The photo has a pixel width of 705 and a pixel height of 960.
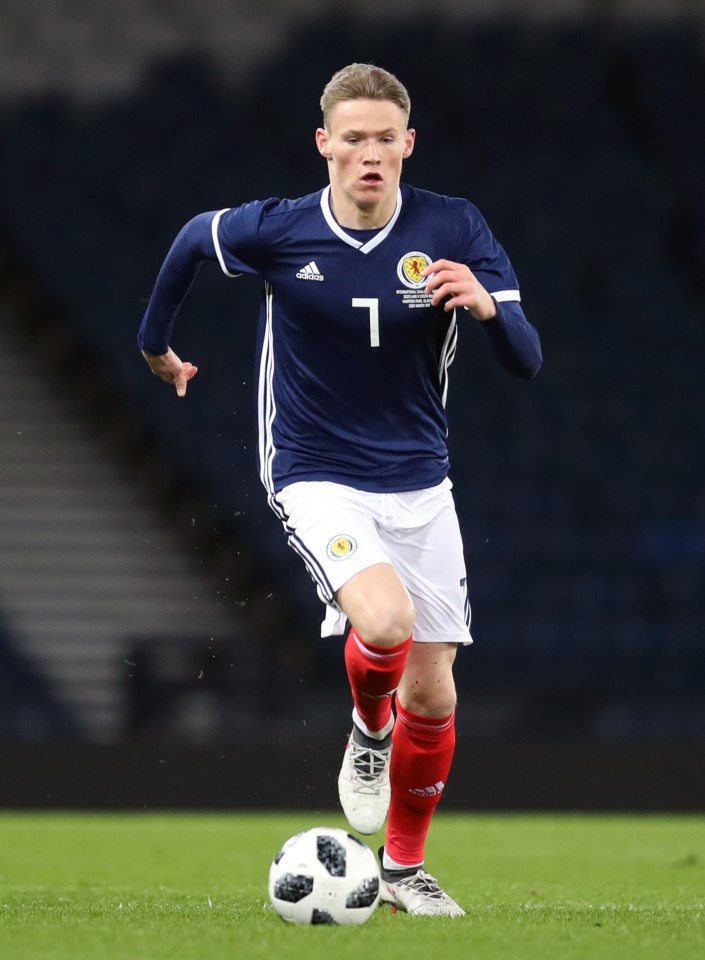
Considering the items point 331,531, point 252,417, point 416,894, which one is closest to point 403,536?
point 331,531

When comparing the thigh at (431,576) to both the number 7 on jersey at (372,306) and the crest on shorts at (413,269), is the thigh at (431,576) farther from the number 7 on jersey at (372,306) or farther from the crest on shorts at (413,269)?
the crest on shorts at (413,269)

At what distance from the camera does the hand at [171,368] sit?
523cm

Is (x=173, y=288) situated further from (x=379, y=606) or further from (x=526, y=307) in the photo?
(x=526, y=307)

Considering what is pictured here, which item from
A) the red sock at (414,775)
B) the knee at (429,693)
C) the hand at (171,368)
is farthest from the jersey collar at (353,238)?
the red sock at (414,775)

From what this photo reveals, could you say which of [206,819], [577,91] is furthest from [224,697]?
[577,91]

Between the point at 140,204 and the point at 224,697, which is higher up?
the point at 140,204

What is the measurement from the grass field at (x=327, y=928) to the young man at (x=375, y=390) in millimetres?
495

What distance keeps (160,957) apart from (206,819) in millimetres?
6113

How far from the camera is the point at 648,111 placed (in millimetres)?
14914

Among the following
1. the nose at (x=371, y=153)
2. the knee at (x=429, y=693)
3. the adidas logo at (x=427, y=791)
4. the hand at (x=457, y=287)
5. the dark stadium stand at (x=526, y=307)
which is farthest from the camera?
the dark stadium stand at (x=526, y=307)

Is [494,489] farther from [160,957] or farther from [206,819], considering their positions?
[160,957]

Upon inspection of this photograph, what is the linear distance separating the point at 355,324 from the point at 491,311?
46 centimetres

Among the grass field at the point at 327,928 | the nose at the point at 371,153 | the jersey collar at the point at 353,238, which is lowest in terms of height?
the grass field at the point at 327,928

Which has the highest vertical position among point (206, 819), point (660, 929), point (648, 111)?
point (648, 111)
